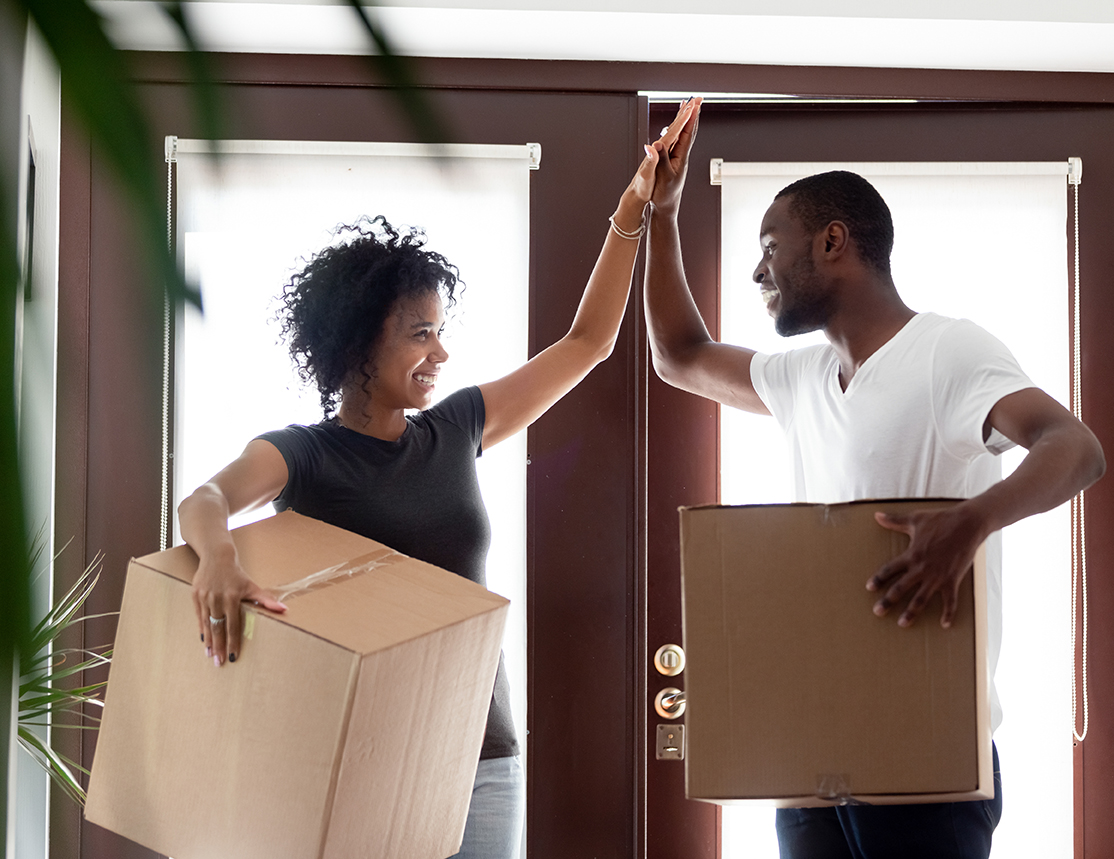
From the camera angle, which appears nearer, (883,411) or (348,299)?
(883,411)

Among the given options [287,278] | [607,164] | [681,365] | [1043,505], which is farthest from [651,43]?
[1043,505]

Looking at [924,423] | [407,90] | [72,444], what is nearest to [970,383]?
[924,423]

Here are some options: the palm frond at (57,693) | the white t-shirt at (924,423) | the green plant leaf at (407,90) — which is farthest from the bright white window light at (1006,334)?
the green plant leaf at (407,90)

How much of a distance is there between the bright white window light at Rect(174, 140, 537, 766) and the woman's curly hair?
1.06ft

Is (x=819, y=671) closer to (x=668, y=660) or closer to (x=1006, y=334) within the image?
(x=668, y=660)

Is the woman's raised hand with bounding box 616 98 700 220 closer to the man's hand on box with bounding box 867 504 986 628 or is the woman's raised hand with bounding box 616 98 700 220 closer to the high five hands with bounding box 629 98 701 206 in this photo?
the high five hands with bounding box 629 98 701 206

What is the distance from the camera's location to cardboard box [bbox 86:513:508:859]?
1.04 meters

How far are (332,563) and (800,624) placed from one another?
0.59 metres

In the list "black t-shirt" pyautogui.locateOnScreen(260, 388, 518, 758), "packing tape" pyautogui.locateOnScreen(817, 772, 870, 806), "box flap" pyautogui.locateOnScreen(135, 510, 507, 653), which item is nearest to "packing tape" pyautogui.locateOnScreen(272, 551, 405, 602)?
"box flap" pyautogui.locateOnScreen(135, 510, 507, 653)

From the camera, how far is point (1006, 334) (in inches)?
76.7

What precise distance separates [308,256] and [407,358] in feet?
1.85

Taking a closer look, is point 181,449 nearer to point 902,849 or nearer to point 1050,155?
point 902,849

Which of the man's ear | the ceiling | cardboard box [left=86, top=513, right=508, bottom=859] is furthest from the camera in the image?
the ceiling

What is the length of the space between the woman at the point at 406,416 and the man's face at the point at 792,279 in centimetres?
24
